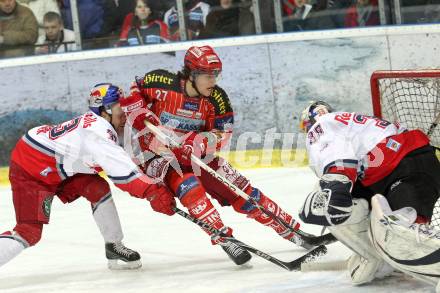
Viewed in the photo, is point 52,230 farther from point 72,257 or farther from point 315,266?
point 315,266

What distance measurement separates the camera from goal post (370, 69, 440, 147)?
456 cm

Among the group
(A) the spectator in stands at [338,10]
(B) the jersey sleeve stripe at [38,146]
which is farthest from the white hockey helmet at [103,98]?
(A) the spectator in stands at [338,10]

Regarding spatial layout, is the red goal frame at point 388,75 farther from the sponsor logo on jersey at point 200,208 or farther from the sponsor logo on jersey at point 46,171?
the sponsor logo on jersey at point 46,171

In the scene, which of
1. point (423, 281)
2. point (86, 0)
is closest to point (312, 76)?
point (86, 0)

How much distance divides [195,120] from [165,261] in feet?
2.27

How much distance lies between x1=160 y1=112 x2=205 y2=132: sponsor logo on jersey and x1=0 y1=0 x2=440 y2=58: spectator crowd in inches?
104

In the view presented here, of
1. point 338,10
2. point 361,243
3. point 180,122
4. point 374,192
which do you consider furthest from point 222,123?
point 338,10

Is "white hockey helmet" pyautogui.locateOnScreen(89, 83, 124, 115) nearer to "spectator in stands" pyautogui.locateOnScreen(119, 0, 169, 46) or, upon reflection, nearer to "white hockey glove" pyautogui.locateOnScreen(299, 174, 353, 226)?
Result: "white hockey glove" pyautogui.locateOnScreen(299, 174, 353, 226)

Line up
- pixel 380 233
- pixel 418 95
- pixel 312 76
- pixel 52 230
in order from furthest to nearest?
1. pixel 312 76
2. pixel 52 230
3. pixel 418 95
4. pixel 380 233

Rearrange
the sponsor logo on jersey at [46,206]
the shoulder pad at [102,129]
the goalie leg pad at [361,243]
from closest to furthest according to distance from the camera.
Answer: the goalie leg pad at [361,243] → the shoulder pad at [102,129] → the sponsor logo on jersey at [46,206]

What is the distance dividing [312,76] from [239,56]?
56 cm

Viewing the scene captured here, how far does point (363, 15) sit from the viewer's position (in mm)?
7113

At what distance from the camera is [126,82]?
7148mm

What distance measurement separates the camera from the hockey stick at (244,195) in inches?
171
